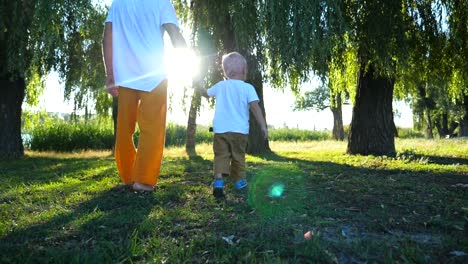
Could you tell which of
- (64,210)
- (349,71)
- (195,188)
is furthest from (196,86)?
(349,71)

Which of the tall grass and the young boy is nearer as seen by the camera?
the young boy

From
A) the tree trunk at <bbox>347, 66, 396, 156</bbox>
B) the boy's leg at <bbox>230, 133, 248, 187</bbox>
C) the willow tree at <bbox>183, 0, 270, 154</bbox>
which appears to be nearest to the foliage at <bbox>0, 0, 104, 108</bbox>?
the willow tree at <bbox>183, 0, 270, 154</bbox>

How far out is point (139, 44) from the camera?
4.16 m

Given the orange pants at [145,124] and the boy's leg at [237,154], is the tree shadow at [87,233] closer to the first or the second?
the orange pants at [145,124]

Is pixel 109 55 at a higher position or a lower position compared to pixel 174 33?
lower

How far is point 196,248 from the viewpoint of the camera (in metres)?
2.57

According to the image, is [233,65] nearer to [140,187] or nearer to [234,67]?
[234,67]

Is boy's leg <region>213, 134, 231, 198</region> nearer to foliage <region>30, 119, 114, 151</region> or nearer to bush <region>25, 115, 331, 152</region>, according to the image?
bush <region>25, 115, 331, 152</region>

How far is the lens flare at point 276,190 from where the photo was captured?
4.18 metres

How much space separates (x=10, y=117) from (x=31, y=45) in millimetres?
2157

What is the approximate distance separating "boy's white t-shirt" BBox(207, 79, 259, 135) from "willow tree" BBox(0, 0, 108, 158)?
14.6ft

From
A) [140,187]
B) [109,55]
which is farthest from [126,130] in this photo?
[109,55]

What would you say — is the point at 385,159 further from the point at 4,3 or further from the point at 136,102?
the point at 4,3

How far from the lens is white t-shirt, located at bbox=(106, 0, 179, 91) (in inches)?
163
